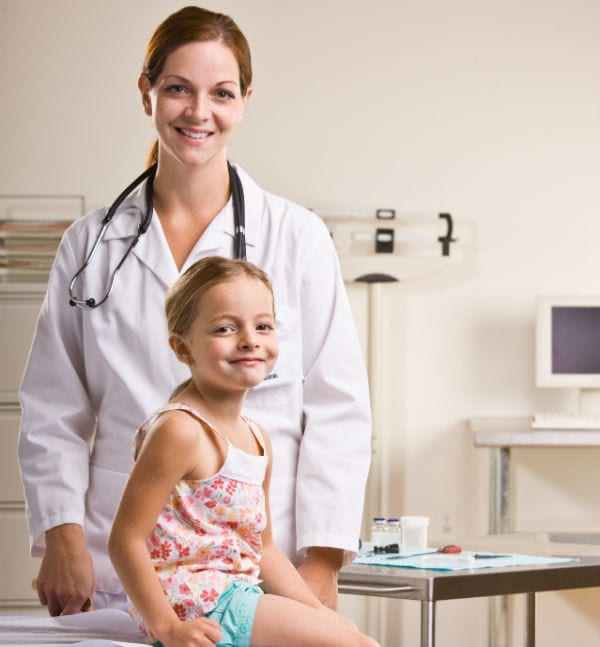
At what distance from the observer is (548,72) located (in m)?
4.10

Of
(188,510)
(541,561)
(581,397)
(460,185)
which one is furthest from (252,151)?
(188,510)

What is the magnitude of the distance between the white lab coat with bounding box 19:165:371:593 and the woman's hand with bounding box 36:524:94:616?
0.07ft

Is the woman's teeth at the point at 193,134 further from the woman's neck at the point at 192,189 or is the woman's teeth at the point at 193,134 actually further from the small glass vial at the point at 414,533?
the small glass vial at the point at 414,533

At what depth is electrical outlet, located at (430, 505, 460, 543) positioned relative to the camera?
159 inches

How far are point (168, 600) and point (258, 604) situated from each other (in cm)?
9

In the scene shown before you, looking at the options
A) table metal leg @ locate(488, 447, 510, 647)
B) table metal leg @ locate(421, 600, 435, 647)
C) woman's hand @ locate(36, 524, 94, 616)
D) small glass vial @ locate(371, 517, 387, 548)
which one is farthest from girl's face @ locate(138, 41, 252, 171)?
table metal leg @ locate(488, 447, 510, 647)

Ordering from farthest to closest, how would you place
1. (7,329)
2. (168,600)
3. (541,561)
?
(7,329) → (541,561) → (168,600)

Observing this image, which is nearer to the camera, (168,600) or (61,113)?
(168,600)

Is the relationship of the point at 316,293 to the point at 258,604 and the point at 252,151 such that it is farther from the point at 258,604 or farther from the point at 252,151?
the point at 252,151

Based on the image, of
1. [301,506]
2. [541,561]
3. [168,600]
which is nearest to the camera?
[168,600]

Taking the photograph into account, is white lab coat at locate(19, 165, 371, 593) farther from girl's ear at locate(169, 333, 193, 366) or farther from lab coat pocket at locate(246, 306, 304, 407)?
girl's ear at locate(169, 333, 193, 366)

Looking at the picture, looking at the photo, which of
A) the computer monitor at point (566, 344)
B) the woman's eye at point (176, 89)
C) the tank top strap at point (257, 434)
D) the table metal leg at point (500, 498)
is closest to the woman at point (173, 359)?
the woman's eye at point (176, 89)

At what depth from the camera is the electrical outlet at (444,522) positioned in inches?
159

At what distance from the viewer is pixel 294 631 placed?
1.12 m
